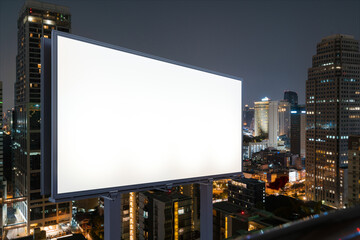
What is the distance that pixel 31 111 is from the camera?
717 inches

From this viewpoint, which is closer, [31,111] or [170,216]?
[170,216]

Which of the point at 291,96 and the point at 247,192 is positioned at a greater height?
the point at 291,96

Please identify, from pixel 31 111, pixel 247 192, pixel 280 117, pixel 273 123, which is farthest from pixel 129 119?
pixel 280 117

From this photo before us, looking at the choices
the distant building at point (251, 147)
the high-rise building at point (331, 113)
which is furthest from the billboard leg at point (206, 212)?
the distant building at point (251, 147)

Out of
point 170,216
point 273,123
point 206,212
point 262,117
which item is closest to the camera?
point 206,212

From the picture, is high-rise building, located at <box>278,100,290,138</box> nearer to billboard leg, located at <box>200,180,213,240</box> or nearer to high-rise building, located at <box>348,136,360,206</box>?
high-rise building, located at <box>348,136,360,206</box>

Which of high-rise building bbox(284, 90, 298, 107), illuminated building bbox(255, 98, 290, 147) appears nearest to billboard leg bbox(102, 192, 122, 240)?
illuminated building bbox(255, 98, 290, 147)

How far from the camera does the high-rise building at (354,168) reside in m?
19.1

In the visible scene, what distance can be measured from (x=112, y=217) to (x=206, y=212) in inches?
45.1

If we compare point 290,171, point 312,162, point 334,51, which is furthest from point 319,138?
point 334,51

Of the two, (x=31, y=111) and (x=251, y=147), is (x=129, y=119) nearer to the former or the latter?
(x=31, y=111)

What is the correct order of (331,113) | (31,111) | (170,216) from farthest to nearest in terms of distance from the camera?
(331,113)
(31,111)
(170,216)

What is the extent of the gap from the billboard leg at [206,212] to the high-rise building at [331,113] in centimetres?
2854

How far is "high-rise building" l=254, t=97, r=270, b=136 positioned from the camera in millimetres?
72188
